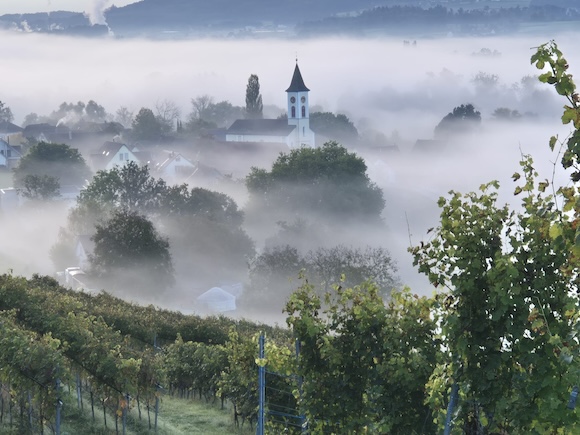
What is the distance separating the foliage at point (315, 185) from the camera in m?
90.8

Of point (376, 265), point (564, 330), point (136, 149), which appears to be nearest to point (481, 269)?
point (564, 330)

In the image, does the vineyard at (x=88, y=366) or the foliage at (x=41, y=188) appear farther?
the foliage at (x=41, y=188)

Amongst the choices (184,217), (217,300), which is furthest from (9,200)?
(217,300)

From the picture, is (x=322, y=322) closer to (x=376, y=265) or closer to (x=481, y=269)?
(x=481, y=269)

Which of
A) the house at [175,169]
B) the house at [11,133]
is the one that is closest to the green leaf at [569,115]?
the house at [175,169]

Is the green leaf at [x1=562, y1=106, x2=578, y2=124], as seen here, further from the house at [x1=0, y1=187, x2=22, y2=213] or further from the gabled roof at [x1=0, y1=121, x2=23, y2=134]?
the gabled roof at [x1=0, y1=121, x2=23, y2=134]

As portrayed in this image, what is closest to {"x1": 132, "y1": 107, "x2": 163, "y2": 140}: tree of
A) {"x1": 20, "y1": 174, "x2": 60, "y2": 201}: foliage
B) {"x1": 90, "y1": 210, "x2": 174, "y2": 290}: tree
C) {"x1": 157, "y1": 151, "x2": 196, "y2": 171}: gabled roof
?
{"x1": 157, "y1": 151, "x2": 196, "y2": 171}: gabled roof

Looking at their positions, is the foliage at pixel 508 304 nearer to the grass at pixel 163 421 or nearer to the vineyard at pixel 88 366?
the vineyard at pixel 88 366

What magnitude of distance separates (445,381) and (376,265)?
49.2 meters

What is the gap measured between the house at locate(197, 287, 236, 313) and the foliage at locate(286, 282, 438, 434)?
5539cm

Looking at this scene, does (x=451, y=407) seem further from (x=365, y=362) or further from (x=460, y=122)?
(x=460, y=122)

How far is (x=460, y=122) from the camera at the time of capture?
189m

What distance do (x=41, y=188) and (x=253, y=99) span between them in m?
80.7

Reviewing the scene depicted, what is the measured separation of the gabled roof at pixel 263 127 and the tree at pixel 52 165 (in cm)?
4242
